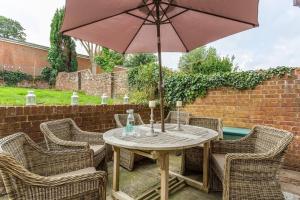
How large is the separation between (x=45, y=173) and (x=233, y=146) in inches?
86.6

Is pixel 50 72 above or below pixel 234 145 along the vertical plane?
above

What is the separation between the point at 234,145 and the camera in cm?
266

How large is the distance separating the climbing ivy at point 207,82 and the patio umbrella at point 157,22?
6.03 feet

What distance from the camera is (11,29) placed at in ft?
79.6

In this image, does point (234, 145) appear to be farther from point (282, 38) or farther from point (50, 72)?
point (50, 72)

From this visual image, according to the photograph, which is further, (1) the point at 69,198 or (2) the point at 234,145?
(2) the point at 234,145

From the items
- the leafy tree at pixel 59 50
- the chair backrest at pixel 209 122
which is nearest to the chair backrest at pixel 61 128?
the chair backrest at pixel 209 122

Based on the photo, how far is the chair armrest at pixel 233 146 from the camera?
8.44ft

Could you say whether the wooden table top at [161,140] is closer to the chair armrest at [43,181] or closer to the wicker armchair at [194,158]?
the chair armrest at [43,181]

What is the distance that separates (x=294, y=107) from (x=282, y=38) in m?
4.42

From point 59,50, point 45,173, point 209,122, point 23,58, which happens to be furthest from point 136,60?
point 45,173

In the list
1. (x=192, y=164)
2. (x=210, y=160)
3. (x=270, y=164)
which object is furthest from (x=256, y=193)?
(x=192, y=164)

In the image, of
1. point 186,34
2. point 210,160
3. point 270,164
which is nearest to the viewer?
point 270,164

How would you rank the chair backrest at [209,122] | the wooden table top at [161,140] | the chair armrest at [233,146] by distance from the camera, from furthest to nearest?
the chair backrest at [209,122] → the chair armrest at [233,146] → the wooden table top at [161,140]
